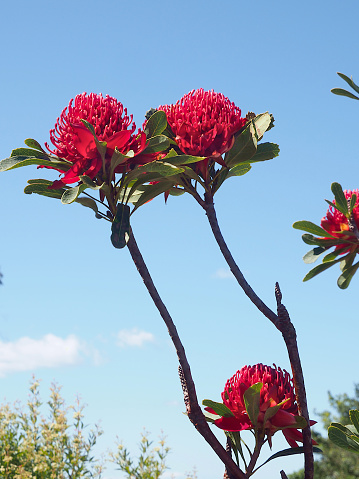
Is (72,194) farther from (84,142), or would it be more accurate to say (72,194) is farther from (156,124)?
(156,124)

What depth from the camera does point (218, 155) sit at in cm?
167

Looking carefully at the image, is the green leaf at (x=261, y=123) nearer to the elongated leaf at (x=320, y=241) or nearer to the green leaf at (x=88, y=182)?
the elongated leaf at (x=320, y=241)

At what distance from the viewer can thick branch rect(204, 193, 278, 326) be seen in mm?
1725

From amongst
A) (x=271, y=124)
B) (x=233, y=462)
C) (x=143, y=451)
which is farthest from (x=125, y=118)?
(x=143, y=451)

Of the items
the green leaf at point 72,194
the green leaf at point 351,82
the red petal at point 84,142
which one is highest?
the green leaf at point 351,82

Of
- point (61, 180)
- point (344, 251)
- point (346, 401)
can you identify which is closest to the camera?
point (61, 180)

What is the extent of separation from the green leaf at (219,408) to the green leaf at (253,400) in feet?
0.26

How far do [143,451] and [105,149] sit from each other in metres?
3.27

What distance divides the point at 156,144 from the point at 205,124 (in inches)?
7.8

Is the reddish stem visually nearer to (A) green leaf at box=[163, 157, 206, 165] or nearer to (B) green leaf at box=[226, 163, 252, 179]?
(B) green leaf at box=[226, 163, 252, 179]

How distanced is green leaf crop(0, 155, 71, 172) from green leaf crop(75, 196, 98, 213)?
0.10 meters

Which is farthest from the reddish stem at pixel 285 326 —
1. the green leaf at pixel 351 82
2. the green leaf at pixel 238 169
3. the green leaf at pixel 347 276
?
the green leaf at pixel 351 82

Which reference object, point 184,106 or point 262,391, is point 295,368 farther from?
point 184,106

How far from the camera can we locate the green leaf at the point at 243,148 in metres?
1.72
